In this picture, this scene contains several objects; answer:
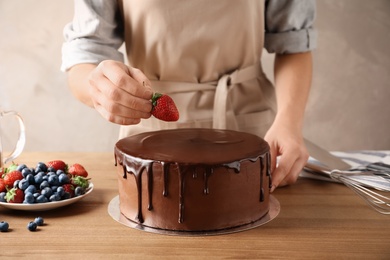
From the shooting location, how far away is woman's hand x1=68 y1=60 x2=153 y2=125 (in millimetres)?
1251

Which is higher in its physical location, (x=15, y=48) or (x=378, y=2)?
(x=378, y=2)

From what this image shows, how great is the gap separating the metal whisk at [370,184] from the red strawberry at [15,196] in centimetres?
79

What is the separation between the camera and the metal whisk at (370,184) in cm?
132

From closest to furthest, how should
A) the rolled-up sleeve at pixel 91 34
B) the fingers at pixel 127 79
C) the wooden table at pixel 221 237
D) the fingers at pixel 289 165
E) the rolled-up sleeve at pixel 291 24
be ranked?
the wooden table at pixel 221 237 → the fingers at pixel 127 79 → the fingers at pixel 289 165 → the rolled-up sleeve at pixel 91 34 → the rolled-up sleeve at pixel 291 24

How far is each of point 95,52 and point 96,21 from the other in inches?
3.7

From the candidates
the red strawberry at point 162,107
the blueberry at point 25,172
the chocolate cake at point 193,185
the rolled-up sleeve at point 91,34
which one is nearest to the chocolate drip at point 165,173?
the chocolate cake at point 193,185

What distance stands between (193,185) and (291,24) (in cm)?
88

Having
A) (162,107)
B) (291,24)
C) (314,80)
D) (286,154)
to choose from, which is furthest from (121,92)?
(314,80)

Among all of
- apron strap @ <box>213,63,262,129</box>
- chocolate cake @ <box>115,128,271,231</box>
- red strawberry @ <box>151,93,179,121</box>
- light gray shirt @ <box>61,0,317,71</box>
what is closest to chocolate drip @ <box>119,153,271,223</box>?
chocolate cake @ <box>115,128,271,231</box>

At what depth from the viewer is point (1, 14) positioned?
10.2ft

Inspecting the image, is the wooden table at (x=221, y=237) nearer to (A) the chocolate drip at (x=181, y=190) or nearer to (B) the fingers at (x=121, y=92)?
(A) the chocolate drip at (x=181, y=190)

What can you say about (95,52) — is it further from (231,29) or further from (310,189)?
(310,189)

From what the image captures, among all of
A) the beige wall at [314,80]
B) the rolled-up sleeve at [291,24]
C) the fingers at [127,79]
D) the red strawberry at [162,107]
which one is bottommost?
the beige wall at [314,80]

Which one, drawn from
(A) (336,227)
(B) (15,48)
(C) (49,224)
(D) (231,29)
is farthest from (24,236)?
(B) (15,48)
